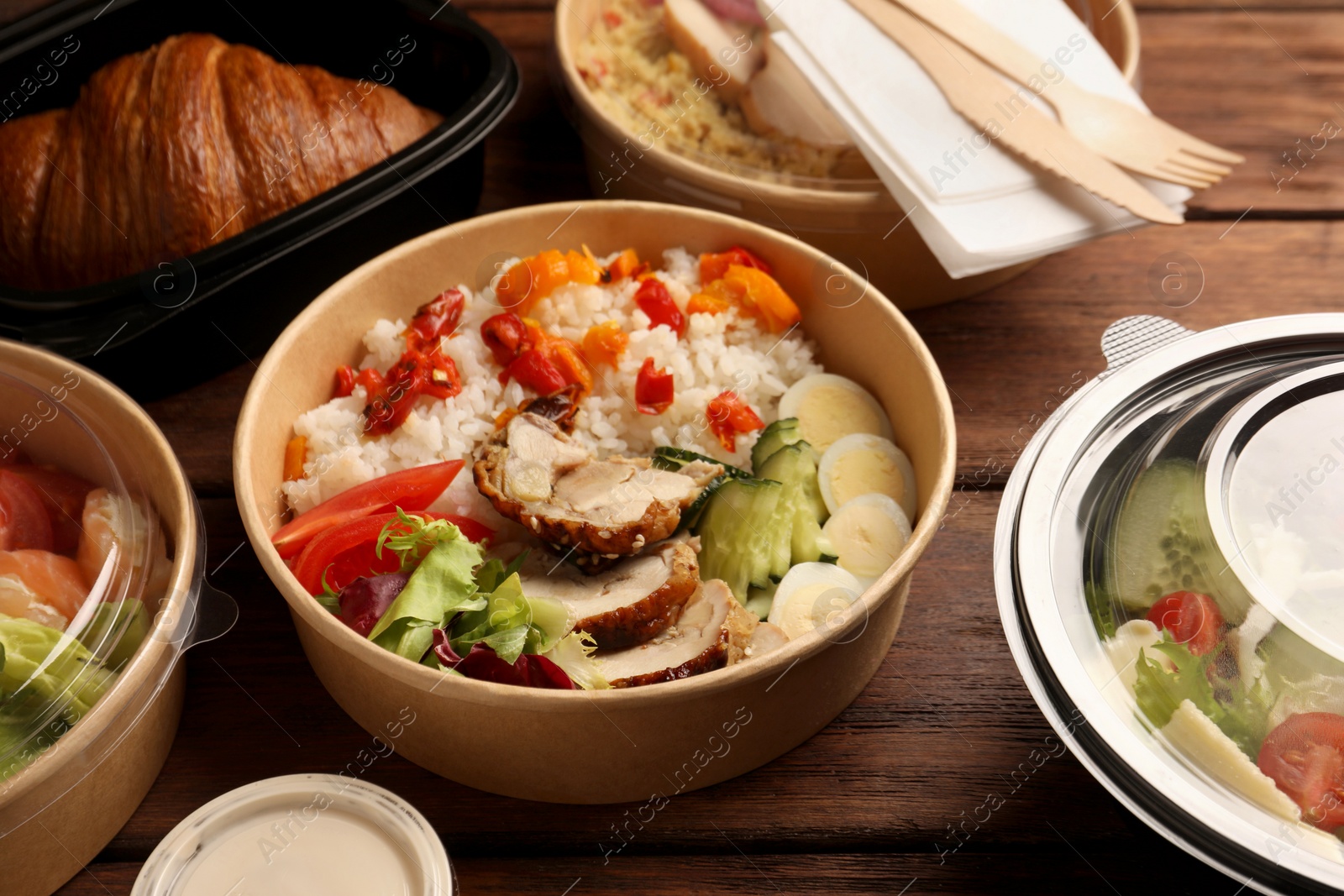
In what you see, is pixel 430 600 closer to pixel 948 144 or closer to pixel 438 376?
pixel 438 376

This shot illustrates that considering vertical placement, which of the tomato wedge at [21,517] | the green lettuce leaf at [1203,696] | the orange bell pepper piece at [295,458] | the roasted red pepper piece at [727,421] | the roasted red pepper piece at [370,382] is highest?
the tomato wedge at [21,517]

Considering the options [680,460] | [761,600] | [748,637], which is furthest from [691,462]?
[748,637]

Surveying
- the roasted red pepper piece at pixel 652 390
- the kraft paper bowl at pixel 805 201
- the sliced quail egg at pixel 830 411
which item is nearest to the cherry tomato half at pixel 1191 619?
the sliced quail egg at pixel 830 411

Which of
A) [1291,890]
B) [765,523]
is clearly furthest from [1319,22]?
[1291,890]

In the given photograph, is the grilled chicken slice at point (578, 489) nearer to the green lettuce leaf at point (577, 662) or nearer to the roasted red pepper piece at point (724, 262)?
the green lettuce leaf at point (577, 662)

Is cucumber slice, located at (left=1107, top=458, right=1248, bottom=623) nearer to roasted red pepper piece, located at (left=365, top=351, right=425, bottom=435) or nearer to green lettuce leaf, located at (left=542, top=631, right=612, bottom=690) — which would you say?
green lettuce leaf, located at (left=542, top=631, right=612, bottom=690)
